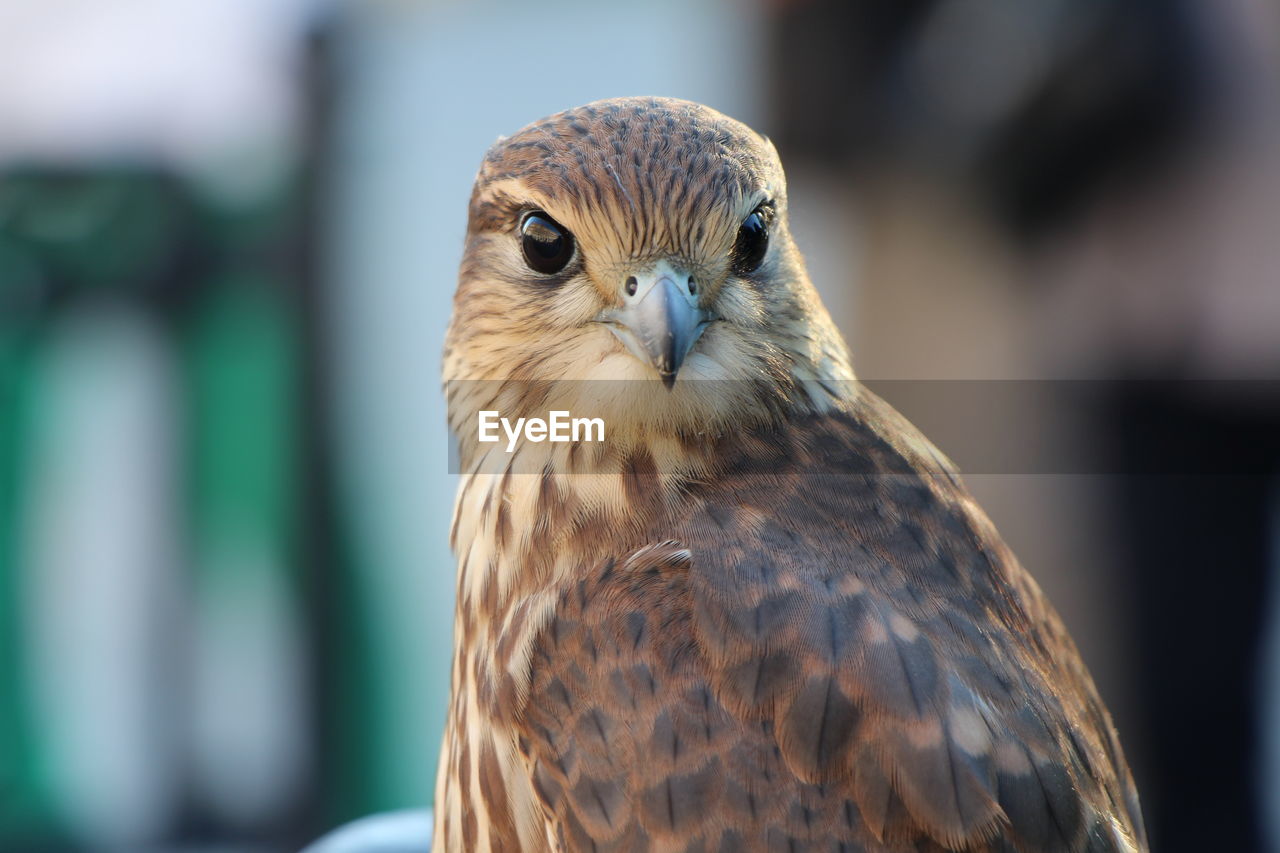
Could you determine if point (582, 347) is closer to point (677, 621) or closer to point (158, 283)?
point (677, 621)

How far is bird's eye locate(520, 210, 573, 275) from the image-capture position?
189 centimetres

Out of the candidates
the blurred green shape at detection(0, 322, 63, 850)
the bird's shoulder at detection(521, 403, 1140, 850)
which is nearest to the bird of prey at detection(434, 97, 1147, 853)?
the bird's shoulder at detection(521, 403, 1140, 850)

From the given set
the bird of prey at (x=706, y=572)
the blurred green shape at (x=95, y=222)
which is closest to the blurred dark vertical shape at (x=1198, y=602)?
the bird of prey at (x=706, y=572)

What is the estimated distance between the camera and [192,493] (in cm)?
402

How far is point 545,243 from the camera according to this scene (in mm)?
1906

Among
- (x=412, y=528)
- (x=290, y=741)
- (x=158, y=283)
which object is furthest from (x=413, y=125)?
(x=290, y=741)

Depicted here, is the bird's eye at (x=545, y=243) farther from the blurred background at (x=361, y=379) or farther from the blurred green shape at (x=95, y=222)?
the blurred green shape at (x=95, y=222)

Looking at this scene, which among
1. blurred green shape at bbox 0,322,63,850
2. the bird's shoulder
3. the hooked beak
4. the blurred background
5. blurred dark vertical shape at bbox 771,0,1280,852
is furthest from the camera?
blurred green shape at bbox 0,322,63,850

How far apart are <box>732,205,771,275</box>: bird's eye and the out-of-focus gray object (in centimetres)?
101

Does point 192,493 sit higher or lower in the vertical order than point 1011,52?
lower

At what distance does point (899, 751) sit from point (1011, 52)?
9.22 feet

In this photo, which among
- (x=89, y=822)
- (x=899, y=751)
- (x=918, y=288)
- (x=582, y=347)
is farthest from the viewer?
(x=918, y=288)

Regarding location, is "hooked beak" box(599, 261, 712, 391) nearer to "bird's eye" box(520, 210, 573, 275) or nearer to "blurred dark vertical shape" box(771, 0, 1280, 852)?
"bird's eye" box(520, 210, 573, 275)

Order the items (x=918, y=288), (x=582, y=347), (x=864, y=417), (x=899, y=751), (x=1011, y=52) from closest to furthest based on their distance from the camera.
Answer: (x=899, y=751) < (x=582, y=347) < (x=864, y=417) < (x=1011, y=52) < (x=918, y=288)
